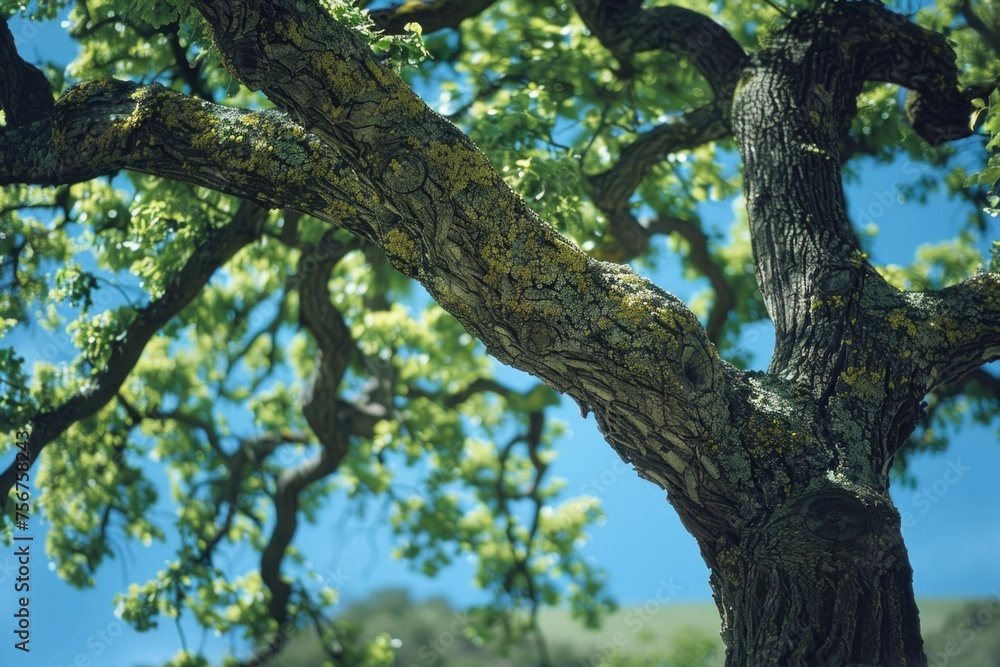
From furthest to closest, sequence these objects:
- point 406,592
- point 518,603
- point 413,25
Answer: point 406,592 → point 518,603 → point 413,25

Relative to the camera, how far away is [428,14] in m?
7.10

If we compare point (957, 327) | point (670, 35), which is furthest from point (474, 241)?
point (670, 35)

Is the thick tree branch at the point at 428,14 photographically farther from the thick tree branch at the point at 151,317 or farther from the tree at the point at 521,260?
the thick tree branch at the point at 151,317

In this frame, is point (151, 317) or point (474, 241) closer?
point (474, 241)

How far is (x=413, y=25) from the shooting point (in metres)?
4.95

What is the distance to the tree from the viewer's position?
3.98 meters

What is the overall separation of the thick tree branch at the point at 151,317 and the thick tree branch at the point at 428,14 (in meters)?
1.63

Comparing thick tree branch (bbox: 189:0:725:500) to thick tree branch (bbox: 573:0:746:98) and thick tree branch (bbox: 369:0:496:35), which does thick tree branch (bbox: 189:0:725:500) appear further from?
thick tree branch (bbox: 369:0:496:35)

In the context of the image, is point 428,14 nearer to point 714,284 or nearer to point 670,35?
point 670,35

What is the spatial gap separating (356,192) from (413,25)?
112 centimetres

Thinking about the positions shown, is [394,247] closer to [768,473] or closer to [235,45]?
[235,45]

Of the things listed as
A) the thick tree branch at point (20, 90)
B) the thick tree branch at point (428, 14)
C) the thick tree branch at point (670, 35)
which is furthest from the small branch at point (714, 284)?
the thick tree branch at point (20, 90)

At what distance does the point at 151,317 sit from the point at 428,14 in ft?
9.76

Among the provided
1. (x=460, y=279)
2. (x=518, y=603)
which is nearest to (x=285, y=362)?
(x=518, y=603)
